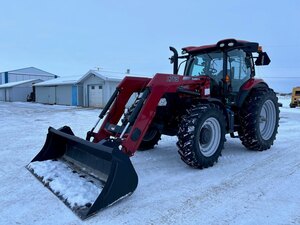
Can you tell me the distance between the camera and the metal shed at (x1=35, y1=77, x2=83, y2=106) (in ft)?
86.5

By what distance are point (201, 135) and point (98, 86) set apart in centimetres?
2004

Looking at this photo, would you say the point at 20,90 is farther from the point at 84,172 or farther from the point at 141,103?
the point at 141,103

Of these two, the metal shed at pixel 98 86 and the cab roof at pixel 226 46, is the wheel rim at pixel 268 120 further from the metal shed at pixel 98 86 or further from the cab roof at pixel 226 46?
the metal shed at pixel 98 86

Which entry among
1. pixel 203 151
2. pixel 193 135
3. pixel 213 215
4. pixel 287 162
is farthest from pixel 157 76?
pixel 287 162

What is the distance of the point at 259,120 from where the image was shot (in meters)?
5.86

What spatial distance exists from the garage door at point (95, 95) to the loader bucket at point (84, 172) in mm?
19218

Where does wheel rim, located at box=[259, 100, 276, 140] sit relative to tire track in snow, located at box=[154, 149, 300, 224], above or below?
above

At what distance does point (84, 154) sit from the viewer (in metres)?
4.27

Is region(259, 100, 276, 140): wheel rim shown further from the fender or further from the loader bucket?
the loader bucket

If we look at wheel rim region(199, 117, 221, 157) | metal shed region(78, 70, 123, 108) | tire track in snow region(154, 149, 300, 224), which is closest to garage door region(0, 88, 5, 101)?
metal shed region(78, 70, 123, 108)

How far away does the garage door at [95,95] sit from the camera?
77.9 feet

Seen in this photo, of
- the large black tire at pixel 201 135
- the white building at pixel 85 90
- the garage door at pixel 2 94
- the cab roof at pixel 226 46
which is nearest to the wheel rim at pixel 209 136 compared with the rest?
A: the large black tire at pixel 201 135

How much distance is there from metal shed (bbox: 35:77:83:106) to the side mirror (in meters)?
21.6

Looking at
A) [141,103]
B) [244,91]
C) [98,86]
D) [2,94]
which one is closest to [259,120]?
[244,91]
